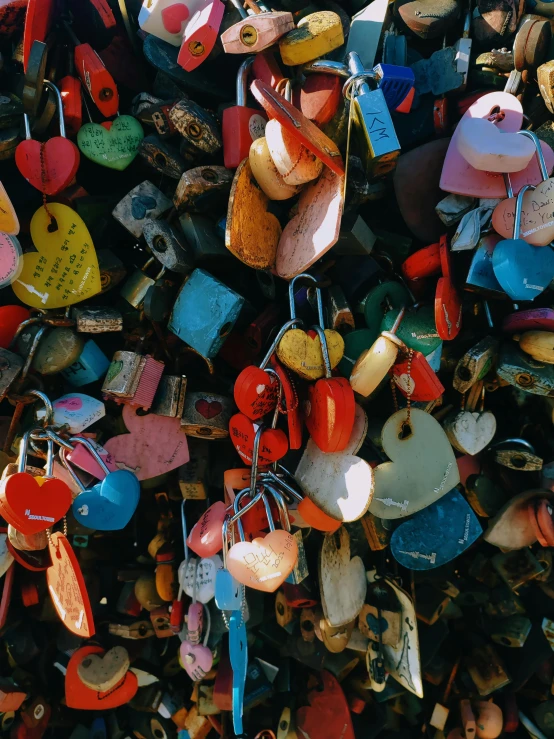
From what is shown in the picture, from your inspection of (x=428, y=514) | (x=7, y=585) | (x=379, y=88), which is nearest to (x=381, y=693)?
(x=428, y=514)

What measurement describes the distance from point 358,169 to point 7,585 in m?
0.98

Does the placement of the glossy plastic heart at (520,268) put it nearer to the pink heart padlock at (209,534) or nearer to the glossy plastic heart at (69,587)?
the pink heart padlock at (209,534)

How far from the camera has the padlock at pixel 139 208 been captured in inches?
40.7

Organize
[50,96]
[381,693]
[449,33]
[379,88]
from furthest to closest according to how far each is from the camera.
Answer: [381,693] → [449,33] → [50,96] → [379,88]

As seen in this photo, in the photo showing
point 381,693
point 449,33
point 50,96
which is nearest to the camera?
point 50,96

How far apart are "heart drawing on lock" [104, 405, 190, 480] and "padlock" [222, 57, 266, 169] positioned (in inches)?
17.7

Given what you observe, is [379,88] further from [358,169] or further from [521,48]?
[521,48]

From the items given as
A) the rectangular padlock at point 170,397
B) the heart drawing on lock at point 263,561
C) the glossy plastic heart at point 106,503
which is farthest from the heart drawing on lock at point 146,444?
the heart drawing on lock at point 263,561

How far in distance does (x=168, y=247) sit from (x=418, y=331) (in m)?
0.43

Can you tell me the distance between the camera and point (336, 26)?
97cm

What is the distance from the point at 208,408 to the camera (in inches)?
41.2

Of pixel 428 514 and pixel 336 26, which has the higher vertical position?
pixel 336 26

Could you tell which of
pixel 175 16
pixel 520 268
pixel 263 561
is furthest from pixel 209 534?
pixel 175 16

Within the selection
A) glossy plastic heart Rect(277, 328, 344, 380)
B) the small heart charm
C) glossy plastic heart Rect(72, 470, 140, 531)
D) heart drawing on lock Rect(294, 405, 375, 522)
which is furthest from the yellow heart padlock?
the small heart charm
